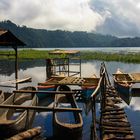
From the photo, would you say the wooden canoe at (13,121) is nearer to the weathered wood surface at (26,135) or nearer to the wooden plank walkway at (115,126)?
the weathered wood surface at (26,135)

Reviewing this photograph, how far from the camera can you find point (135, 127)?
61.5ft

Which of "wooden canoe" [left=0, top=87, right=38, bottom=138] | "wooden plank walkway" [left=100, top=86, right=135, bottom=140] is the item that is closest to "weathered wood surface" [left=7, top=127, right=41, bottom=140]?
"wooden canoe" [left=0, top=87, right=38, bottom=138]

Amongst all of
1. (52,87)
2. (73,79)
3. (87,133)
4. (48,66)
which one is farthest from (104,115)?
(48,66)

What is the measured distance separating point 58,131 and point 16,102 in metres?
7.73

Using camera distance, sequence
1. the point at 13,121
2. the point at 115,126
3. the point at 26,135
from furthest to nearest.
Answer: the point at 115,126
the point at 13,121
the point at 26,135

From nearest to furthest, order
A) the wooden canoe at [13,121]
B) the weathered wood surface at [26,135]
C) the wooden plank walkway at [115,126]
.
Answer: the weathered wood surface at [26,135] → the wooden canoe at [13,121] → the wooden plank walkway at [115,126]

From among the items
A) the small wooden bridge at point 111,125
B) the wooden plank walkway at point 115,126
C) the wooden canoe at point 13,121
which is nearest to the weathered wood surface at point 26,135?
the wooden canoe at point 13,121

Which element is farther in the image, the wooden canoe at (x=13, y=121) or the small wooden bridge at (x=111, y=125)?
the wooden canoe at (x=13, y=121)

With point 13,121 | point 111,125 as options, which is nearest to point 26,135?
point 13,121

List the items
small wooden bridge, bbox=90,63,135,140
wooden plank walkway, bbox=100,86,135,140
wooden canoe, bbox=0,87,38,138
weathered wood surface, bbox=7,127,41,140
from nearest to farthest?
weathered wood surface, bbox=7,127,41,140 → small wooden bridge, bbox=90,63,135,140 → wooden canoe, bbox=0,87,38,138 → wooden plank walkway, bbox=100,86,135,140

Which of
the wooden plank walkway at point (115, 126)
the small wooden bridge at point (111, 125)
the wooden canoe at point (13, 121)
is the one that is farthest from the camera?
the wooden plank walkway at point (115, 126)

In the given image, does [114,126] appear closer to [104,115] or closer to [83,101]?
[104,115]

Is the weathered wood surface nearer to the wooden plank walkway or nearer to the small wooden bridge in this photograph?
the small wooden bridge

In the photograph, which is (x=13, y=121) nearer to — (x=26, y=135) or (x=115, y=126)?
(x=26, y=135)
